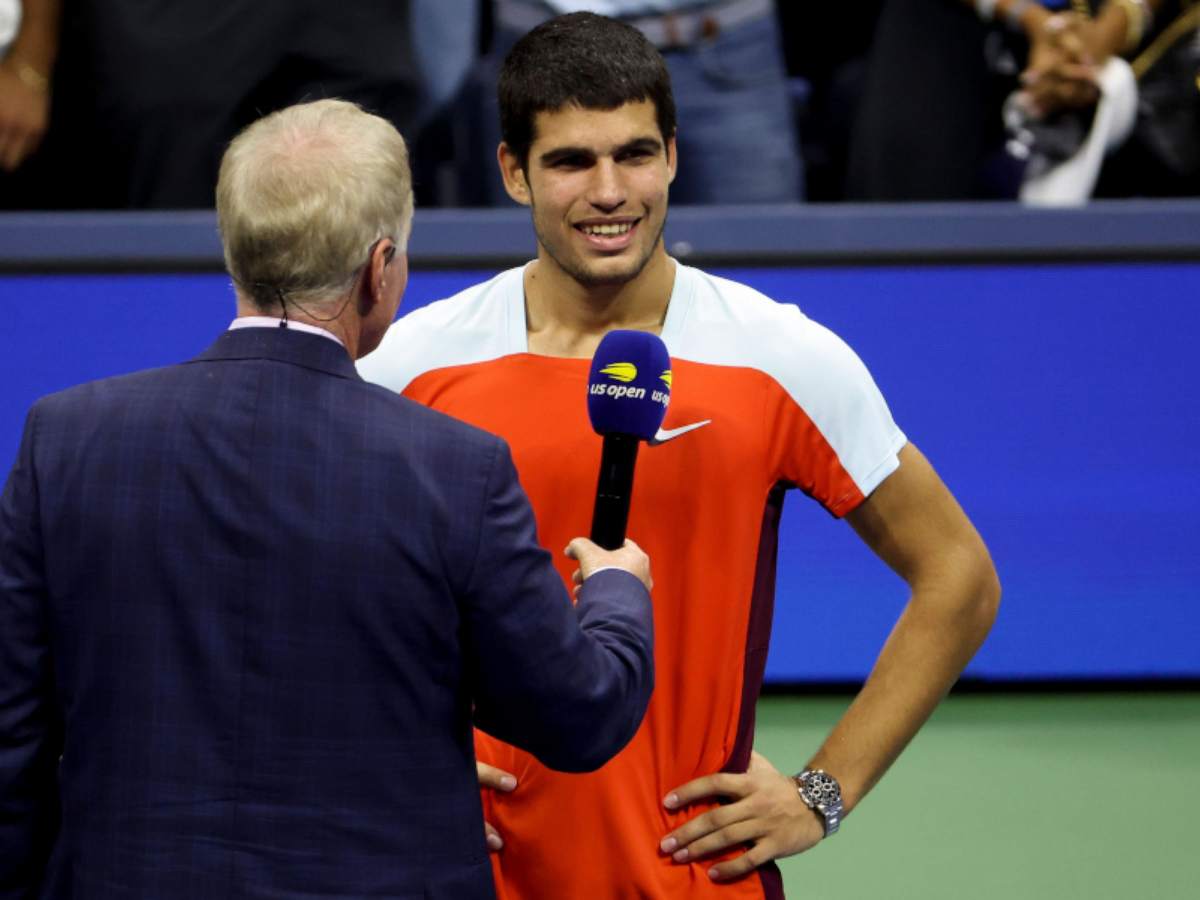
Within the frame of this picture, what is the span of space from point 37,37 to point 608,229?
8.54 ft

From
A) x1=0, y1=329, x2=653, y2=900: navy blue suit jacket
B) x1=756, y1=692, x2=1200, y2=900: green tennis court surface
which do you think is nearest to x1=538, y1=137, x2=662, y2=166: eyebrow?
x1=0, y1=329, x2=653, y2=900: navy blue suit jacket

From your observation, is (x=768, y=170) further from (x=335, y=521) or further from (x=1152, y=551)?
(x=335, y=521)

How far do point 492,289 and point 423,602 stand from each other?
2.21ft

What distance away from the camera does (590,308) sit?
221cm

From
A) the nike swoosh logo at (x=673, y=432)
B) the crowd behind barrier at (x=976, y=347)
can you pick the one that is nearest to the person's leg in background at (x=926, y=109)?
the crowd behind barrier at (x=976, y=347)

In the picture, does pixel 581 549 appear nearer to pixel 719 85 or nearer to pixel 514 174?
pixel 514 174

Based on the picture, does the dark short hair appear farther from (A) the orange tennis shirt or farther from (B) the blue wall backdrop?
(B) the blue wall backdrop

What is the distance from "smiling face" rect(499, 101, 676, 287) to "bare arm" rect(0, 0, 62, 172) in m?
2.52

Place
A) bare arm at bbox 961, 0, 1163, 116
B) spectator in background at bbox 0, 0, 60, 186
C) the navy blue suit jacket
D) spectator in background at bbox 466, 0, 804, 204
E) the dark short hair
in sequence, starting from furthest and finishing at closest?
bare arm at bbox 961, 0, 1163, 116, spectator in background at bbox 0, 0, 60, 186, spectator in background at bbox 466, 0, 804, 204, the dark short hair, the navy blue suit jacket

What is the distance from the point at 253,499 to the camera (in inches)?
66.2

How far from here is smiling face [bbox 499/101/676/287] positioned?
2158mm

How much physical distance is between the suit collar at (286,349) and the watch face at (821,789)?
0.78m

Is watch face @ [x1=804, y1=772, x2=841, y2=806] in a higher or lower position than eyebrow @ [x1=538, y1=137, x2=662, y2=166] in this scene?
lower

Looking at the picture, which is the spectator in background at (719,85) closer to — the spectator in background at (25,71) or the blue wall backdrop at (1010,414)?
the blue wall backdrop at (1010,414)
